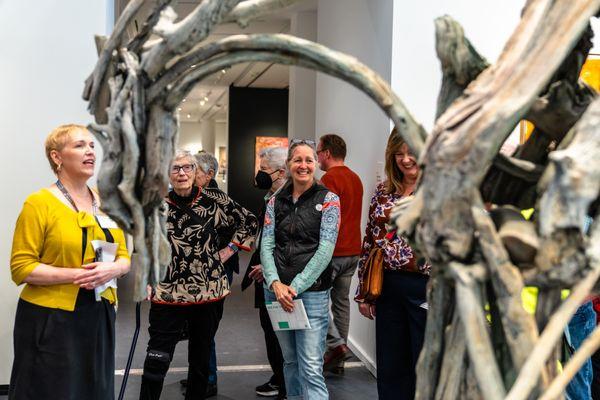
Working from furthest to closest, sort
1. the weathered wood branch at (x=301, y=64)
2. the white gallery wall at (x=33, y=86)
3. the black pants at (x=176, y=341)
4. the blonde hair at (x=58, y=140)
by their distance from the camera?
the white gallery wall at (x=33, y=86), the black pants at (x=176, y=341), the blonde hair at (x=58, y=140), the weathered wood branch at (x=301, y=64)

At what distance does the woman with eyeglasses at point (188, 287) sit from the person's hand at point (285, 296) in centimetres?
44

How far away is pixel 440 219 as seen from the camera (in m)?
0.90

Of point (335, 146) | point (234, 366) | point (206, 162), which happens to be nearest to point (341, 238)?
point (335, 146)

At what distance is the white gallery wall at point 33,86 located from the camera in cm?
359

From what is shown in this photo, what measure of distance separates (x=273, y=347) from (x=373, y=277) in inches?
43.1

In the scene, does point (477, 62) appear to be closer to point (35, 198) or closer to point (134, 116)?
point (134, 116)

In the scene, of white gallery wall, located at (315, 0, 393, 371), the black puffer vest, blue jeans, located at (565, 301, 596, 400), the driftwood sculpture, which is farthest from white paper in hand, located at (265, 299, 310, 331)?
the driftwood sculpture

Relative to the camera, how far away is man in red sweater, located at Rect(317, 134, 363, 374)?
4.20 m

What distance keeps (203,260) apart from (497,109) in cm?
253

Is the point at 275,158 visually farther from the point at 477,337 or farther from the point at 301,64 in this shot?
the point at 477,337

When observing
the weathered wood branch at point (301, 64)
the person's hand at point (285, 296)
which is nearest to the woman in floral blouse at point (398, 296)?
the person's hand at point (285, 296)

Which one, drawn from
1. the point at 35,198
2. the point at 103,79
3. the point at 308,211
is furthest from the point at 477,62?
the point at 308,211

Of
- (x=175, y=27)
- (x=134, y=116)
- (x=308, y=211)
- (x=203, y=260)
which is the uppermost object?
(x=175, y=27)

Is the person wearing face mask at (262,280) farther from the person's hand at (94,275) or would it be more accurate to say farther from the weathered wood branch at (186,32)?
the weathered wood branch at (186,32)
